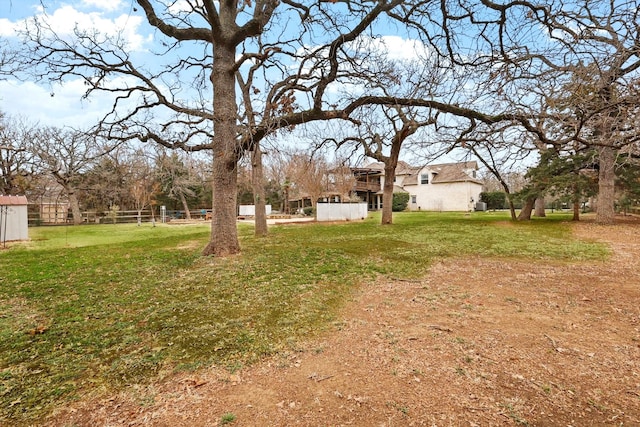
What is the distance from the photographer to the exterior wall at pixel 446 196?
30.8 metres

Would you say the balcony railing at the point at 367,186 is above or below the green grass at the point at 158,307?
above

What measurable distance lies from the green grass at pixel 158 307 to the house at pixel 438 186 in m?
23.2

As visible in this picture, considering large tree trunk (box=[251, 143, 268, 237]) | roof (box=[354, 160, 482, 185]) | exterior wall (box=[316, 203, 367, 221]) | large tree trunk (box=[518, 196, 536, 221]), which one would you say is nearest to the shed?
large tree trunk (box=[251, 143, 268, 237])

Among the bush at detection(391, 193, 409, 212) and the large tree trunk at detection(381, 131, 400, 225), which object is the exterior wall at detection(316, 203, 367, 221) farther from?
the bush at detection(391, 193, 409, 212)

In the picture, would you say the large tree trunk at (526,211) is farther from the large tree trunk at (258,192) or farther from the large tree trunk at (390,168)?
the large tree trunk at (258,192)

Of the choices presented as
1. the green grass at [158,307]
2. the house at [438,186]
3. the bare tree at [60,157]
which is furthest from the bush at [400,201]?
the bare tree at [60,157]

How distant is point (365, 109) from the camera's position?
7402 mm

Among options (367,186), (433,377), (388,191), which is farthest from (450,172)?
(433,377)

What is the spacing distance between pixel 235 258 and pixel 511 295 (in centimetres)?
538

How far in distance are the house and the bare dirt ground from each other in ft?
85.7

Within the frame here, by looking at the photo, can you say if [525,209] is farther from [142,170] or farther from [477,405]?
[142,170]

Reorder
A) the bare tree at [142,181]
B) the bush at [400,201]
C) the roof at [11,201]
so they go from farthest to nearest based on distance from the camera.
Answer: the bush at [400,201], the bare tree at [142,181], the roof at [11,201]

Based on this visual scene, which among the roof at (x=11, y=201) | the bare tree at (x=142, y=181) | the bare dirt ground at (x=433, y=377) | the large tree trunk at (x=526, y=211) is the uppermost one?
the bare tree at (x=142, y=181)

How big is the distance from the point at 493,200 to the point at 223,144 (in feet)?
108
